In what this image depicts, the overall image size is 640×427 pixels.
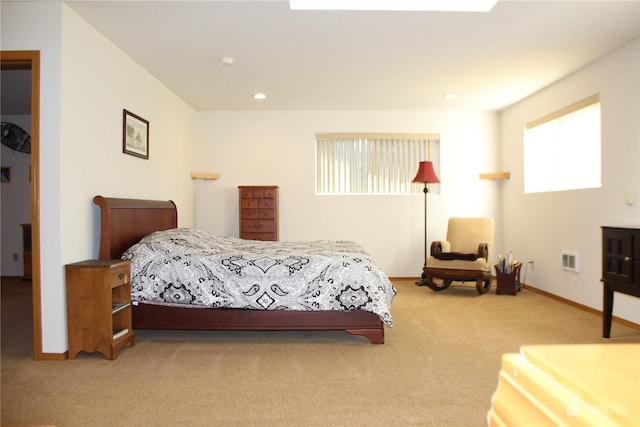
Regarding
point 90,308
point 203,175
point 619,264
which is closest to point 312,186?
point 203,175

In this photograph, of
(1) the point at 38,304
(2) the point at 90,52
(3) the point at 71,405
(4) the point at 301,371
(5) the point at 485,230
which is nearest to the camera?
(3) the point at 71,405

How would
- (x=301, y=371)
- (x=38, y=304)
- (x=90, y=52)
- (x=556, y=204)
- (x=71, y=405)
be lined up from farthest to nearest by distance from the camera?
(x=556, y=204) < (x=90, y=52) < (x=38, y=304) < (x=301, y=371) < (x=71, y=405)

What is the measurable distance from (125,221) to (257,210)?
2340 millimetres

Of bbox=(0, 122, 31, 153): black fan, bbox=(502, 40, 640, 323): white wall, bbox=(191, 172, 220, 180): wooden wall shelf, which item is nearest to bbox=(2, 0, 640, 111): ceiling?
bbox=(502, 40, 640, 323): white wall

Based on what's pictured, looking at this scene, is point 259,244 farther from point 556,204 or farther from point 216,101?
point 556,204

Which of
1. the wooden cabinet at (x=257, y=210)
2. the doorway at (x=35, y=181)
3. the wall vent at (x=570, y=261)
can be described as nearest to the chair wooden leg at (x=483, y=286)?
the wall vent at (x=570, y=261)

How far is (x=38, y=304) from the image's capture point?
2936 millimetres

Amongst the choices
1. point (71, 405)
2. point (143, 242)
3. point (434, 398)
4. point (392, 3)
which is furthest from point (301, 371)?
point (392, 3)

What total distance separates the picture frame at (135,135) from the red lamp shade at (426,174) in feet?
11.2

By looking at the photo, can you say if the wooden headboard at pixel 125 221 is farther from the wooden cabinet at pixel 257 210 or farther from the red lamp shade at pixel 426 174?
the red lamp shade at pixel 426 174

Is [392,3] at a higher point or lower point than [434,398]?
higher

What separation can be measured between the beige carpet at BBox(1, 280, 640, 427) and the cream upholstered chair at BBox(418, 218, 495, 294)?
1.12m

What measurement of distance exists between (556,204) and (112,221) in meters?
4.62

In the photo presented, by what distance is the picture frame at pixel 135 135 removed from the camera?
3883 mm
